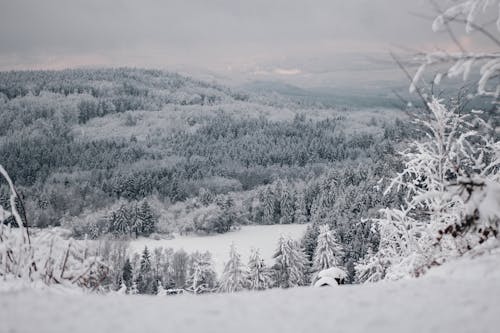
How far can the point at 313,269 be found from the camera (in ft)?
149

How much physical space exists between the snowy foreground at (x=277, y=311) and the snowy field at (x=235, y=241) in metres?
62.6

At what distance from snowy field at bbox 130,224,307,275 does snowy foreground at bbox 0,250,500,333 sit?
6261 cm

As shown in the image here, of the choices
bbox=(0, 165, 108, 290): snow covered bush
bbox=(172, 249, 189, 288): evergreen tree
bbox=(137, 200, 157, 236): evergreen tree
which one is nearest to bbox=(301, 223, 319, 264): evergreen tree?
bbox=(172, 249, 189, 288): evergreen tree

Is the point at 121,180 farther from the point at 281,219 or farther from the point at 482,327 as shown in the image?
the point at 482,327

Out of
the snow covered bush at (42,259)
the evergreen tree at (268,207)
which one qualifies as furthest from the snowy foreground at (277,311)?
the evergreen tree at (268,207)

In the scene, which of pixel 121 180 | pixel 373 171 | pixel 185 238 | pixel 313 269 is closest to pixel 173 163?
pixel 121 180

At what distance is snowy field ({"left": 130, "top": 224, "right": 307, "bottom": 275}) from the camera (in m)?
70.8

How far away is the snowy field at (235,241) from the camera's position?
2785 inches

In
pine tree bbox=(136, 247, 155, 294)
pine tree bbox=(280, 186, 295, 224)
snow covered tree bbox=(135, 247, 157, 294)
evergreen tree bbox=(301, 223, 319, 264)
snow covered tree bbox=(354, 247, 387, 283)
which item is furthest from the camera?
pine tree bbox=(280, 186, 295, 224)

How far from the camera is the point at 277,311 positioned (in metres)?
2.38

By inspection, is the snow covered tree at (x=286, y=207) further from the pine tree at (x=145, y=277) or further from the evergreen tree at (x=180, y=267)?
the pine tree at (x=145, y=277)

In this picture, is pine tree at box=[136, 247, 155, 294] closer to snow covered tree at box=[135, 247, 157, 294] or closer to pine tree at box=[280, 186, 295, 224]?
snow covered tree at box=[135, 247, 157, 294]

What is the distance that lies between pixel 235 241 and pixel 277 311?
256 feet

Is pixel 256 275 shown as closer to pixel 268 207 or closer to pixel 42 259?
pixel 42 259
